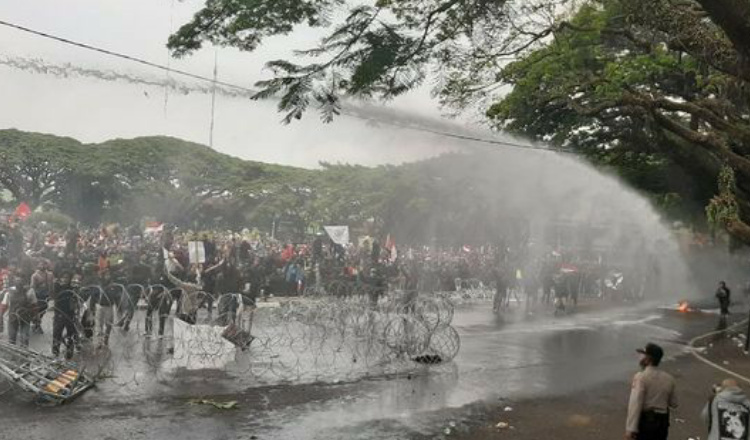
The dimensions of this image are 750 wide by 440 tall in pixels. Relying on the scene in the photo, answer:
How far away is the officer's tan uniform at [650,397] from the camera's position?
23.6 ft

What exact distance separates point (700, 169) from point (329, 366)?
496 inches

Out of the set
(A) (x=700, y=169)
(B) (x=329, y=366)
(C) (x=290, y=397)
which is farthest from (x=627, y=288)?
(C) (x=290, y=397)

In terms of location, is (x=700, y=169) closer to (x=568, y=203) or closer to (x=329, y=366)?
(x=568, y=203)

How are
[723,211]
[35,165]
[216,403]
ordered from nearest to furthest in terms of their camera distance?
[216,403] < [723,211] < [35,165]

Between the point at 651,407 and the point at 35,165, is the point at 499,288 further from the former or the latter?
the point at 35,165

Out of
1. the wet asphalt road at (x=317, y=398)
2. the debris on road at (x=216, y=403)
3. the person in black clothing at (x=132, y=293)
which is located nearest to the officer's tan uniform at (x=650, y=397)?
the wet asphalt road at (x=317, y=398)

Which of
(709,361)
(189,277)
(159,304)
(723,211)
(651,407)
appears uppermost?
(723,211)

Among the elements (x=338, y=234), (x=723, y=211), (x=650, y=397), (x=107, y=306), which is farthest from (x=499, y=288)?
(x=650, y=397)

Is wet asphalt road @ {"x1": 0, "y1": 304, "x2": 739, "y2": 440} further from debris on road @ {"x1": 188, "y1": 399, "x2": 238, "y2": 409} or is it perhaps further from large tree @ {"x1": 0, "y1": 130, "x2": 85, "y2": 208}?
large tree @ {"x1": 0, "y1": 130, "x2": 85, "y2": 208}

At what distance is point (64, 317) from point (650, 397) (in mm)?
8705

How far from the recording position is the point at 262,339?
13852mm

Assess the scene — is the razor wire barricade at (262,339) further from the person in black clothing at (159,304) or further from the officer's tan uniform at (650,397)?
the officer's tan uniform at (650,397)

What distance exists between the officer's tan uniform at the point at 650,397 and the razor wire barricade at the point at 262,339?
575 cm

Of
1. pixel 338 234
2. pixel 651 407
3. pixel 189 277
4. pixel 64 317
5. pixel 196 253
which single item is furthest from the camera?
pixel 338 234
